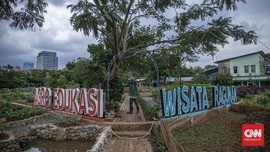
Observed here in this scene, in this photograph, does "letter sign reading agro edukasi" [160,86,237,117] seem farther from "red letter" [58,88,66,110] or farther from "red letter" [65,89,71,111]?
"red letter" [58,88,66,110]

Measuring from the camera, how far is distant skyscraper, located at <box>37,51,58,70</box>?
88188 millimetres

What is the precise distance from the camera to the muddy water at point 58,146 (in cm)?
606

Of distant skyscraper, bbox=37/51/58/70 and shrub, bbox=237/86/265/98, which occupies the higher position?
distant skyscraper, bbox=37/51/58/70

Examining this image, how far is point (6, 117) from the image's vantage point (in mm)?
9188

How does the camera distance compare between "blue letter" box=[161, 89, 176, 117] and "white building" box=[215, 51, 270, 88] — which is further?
"white building" box=[215, 51, 270, 88]

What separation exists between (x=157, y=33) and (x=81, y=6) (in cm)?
494

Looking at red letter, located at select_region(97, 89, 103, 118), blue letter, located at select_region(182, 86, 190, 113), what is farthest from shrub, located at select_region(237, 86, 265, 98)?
red letter, located at select_region(97, 89, 103, 118)

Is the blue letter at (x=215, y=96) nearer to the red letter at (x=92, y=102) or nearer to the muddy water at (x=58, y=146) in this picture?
the red letter at (x=92, y=102)

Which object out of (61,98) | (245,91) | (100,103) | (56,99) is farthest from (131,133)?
(245,91)

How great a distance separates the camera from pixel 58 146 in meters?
6.41

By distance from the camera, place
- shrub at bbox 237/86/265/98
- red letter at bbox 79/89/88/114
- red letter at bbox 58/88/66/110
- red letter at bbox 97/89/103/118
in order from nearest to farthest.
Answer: red letter at bbox 97/89/103/118, red letter at bbox 79/89/88/114, red letter at bbox 58/88/66/110, shrub at bbox 237/86/265/98

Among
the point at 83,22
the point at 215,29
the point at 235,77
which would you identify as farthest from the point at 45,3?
the point at 235,77

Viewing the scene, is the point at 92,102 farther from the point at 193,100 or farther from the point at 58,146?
the point at 193,100

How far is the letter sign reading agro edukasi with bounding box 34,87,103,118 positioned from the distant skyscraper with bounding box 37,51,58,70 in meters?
83.2
